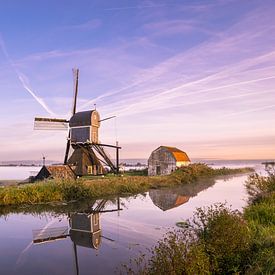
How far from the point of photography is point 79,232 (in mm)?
17484

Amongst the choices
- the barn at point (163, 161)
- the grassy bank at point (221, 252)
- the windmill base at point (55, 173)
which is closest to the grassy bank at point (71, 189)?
the windmill base at point (55, 173)

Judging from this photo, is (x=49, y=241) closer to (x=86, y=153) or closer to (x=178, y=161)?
(x=86, y=153)

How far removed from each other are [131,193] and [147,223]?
14.9 meters

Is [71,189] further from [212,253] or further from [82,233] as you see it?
[212,253]

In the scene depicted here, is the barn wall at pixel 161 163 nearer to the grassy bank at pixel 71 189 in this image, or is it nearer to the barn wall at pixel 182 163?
the barn wall at pixel 182 163

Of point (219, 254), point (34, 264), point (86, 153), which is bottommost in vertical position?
point (34, 264)

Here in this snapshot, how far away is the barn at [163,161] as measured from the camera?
171 feet

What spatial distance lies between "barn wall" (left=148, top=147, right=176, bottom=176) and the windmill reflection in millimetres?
29954

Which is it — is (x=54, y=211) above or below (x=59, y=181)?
below

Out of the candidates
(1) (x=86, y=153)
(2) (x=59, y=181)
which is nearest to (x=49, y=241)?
(2) (x=59, y=181)

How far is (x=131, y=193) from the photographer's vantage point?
112 ft

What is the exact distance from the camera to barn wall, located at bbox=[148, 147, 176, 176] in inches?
2056

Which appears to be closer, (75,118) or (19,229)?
(19,229)

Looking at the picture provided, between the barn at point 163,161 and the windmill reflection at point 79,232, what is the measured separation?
2994 cm
